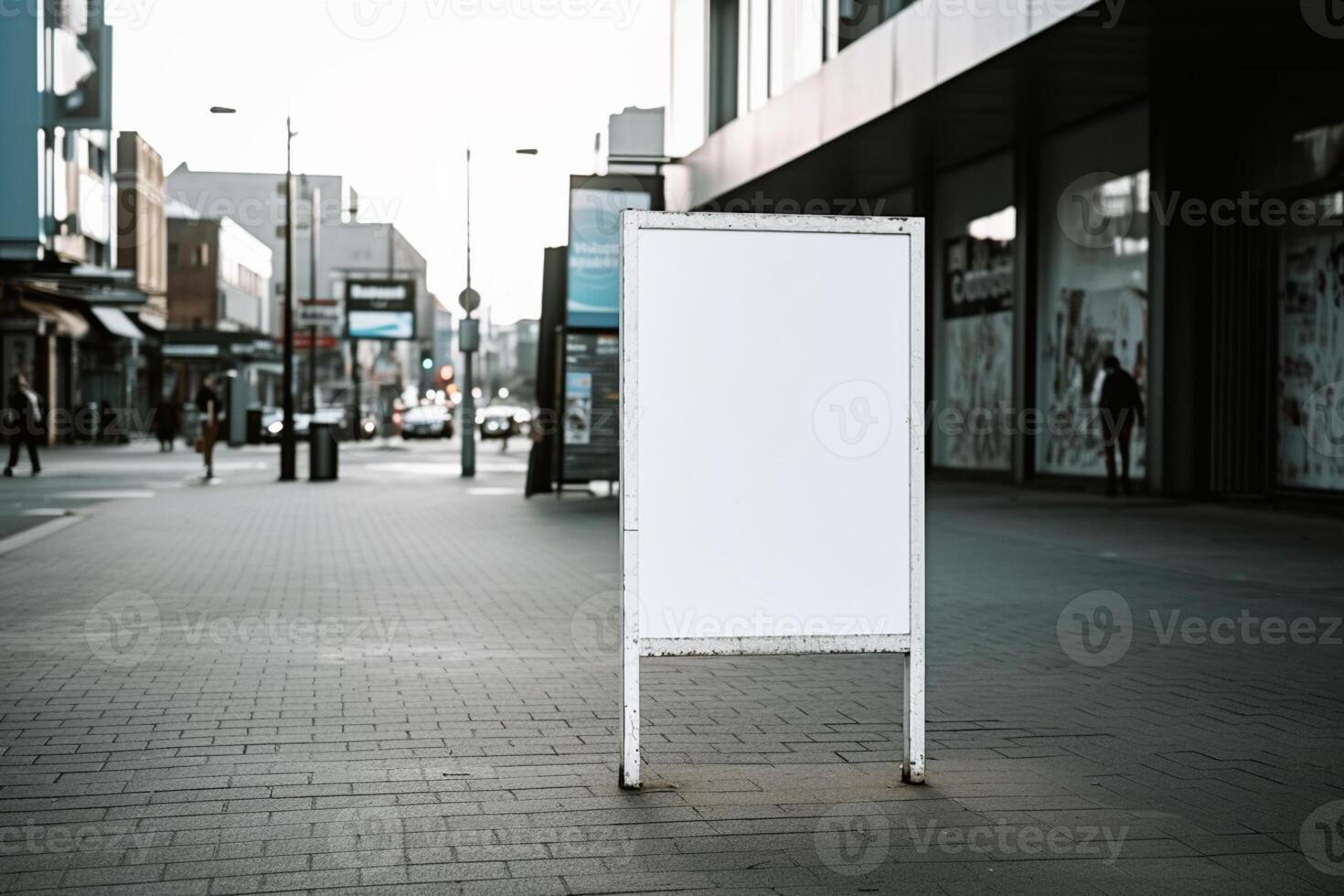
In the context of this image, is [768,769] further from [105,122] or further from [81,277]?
[81,277]

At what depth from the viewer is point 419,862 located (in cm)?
439

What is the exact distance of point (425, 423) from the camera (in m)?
62.4

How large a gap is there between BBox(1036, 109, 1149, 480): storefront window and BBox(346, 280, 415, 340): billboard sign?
43.4 meters

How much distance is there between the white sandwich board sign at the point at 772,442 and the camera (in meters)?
5.20

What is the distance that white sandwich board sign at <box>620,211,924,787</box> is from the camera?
17.1 ft

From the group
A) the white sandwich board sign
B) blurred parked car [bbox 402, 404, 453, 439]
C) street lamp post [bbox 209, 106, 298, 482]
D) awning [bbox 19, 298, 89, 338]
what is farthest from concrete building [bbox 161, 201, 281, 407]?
the white sandwich board sign

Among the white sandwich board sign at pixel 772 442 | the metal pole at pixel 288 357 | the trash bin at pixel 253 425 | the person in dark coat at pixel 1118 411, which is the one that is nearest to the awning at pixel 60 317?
the trash bin at pixel 253 425

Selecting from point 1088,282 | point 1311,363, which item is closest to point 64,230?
point 1088,282

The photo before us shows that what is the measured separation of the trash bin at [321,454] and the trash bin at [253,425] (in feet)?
83.2

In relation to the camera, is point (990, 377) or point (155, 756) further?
point (990, 377)

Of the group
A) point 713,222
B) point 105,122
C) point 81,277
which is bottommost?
point 713,222

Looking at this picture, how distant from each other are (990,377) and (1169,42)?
368 inches

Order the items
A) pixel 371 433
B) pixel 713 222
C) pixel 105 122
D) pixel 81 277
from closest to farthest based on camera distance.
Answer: pixel 713 222 < pixel 105 122 < pixel 81 277 < pixel 371 433

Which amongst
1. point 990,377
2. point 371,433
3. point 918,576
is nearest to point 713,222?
point 918,576
